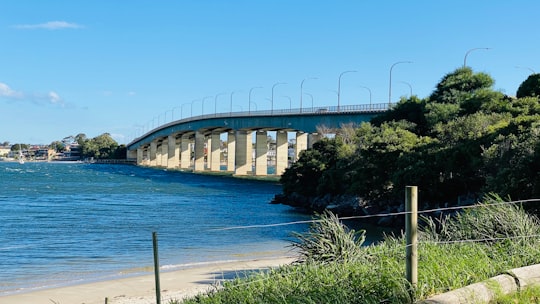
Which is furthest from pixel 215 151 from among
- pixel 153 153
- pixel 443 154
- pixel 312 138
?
pixel 443 154

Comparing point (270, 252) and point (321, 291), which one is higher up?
point (321, 291)

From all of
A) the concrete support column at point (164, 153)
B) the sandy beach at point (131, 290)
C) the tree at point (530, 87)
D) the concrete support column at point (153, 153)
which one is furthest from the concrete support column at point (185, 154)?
the sandy beach at point (131, 290)

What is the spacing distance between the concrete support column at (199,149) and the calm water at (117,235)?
66.9m

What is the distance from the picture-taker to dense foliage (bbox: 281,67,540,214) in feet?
93.9

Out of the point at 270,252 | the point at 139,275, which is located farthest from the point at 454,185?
the point at 139,275

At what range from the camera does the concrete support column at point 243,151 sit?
10656 cm

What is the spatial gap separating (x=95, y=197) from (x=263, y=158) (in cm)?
5016

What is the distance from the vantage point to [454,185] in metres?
37.0

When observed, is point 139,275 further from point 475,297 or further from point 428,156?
point 428,156

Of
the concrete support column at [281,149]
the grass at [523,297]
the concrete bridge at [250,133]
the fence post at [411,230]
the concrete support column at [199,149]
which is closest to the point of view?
the fence post at [411,230]

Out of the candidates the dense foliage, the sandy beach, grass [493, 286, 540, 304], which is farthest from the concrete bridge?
grass [493, 286, 540, 304]

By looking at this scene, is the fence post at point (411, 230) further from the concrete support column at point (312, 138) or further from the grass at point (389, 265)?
the concrete support column at point (312, 138)

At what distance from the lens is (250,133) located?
108 meters

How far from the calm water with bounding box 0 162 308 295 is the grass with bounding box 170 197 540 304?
59.4 inches
